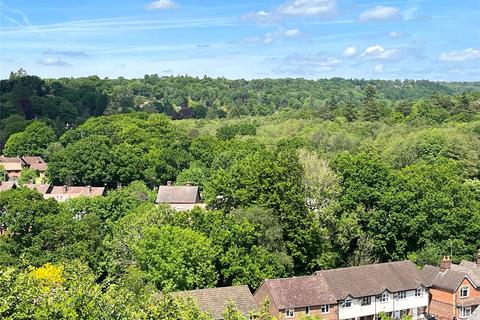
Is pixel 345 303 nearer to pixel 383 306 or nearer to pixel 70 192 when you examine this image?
pixel 383 306

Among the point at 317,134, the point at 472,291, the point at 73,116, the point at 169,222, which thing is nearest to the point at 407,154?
the point at 317,134

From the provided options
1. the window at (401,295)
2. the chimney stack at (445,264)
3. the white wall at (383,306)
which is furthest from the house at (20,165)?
the chimney stack at (445,264)

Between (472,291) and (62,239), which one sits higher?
(62,239)

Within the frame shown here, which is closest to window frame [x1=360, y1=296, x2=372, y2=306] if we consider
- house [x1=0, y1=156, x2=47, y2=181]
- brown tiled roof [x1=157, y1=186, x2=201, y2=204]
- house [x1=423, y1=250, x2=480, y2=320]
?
house [x1=423, y1=250, x2=480, y2=320]

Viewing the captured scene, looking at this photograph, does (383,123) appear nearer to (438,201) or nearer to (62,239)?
(438,201)

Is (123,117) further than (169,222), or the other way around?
(123,117)

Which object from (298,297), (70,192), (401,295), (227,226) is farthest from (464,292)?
(70,192)
